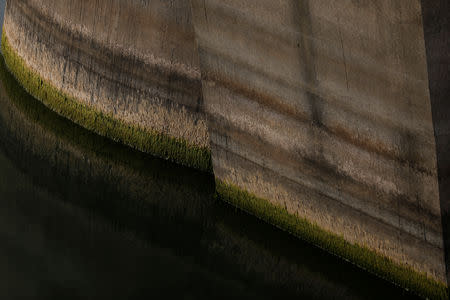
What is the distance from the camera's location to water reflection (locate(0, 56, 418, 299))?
6.20m

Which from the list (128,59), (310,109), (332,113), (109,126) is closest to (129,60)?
(128,59)

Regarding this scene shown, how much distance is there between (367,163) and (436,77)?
2.58ft

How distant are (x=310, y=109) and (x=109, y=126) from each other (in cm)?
239

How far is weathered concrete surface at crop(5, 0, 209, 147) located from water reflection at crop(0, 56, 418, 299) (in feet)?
1.13

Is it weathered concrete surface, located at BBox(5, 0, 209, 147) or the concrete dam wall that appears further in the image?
weathered concrete surface, located at BBox(5, 0, 209, 147)

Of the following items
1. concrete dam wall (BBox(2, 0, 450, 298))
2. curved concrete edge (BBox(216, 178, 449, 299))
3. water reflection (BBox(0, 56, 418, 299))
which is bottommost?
water reflection (BBox(0, 56, 418, 299))

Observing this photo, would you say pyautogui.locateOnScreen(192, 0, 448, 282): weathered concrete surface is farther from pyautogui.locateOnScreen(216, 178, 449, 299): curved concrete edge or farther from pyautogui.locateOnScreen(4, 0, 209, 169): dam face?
pyautogui.locateOnScreen(4, 0, 209, 169): dam face

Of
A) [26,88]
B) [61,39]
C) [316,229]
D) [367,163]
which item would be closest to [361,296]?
[316,229]

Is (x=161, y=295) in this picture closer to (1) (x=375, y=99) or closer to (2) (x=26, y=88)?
(1) (x=375, y=99)

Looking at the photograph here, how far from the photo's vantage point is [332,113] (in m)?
5.59

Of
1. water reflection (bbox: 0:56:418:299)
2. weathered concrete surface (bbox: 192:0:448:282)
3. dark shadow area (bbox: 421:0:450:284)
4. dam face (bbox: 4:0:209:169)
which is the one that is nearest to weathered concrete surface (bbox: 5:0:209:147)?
dam face (bbox: 4:0:209:169)

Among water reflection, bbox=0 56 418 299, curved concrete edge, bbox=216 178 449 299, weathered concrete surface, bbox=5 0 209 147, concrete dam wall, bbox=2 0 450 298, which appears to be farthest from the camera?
weathered concrete surface, bbox=5 0 209 147

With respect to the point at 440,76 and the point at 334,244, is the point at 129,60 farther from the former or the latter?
the point at 440,76

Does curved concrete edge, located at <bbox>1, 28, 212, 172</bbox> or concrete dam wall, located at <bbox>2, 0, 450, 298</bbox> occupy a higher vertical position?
concrete dam wall, located at <bbox>2, 0, 450, 298</bbox>
